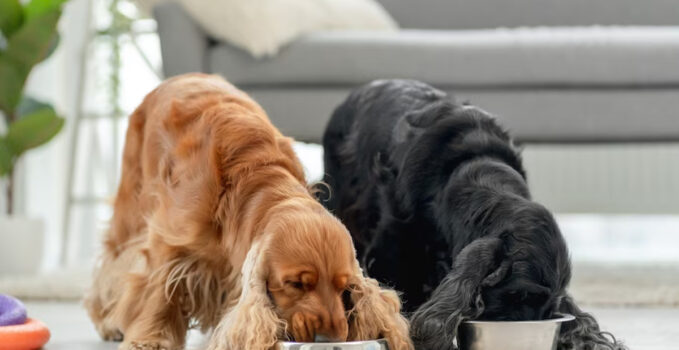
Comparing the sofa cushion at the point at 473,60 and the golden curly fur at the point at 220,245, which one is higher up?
the sofa cushion at the point at 473,60

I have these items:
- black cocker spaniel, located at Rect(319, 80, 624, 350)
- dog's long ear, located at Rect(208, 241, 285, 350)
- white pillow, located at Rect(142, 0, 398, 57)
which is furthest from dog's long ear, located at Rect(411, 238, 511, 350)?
white pillow, located at Rect(142, 0, 398, 57)

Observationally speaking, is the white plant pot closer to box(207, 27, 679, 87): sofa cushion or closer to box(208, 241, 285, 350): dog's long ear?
box(207, 27, 679, 87): sofa cushion

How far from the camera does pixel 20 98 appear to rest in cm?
415

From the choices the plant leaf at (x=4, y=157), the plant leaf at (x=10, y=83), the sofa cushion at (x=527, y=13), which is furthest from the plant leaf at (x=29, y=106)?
the sofa cushion at (x=527, y=13)

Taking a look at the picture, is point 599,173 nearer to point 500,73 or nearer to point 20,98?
point 500,73

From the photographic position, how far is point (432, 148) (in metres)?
2.47

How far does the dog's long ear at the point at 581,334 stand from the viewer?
81.1 inches

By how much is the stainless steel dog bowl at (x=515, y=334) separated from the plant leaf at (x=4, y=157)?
2698mm

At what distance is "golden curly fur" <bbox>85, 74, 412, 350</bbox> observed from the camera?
184 centimetres

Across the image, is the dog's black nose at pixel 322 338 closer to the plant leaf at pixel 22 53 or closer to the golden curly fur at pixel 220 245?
the golden curly fur at pixel 220 245

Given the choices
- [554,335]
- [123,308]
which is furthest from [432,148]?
[123,308]

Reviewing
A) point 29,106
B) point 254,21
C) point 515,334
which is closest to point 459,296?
point 515,334

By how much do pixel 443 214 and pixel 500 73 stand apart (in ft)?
4.94

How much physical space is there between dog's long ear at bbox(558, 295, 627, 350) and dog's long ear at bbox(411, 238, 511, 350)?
0.69 feet
